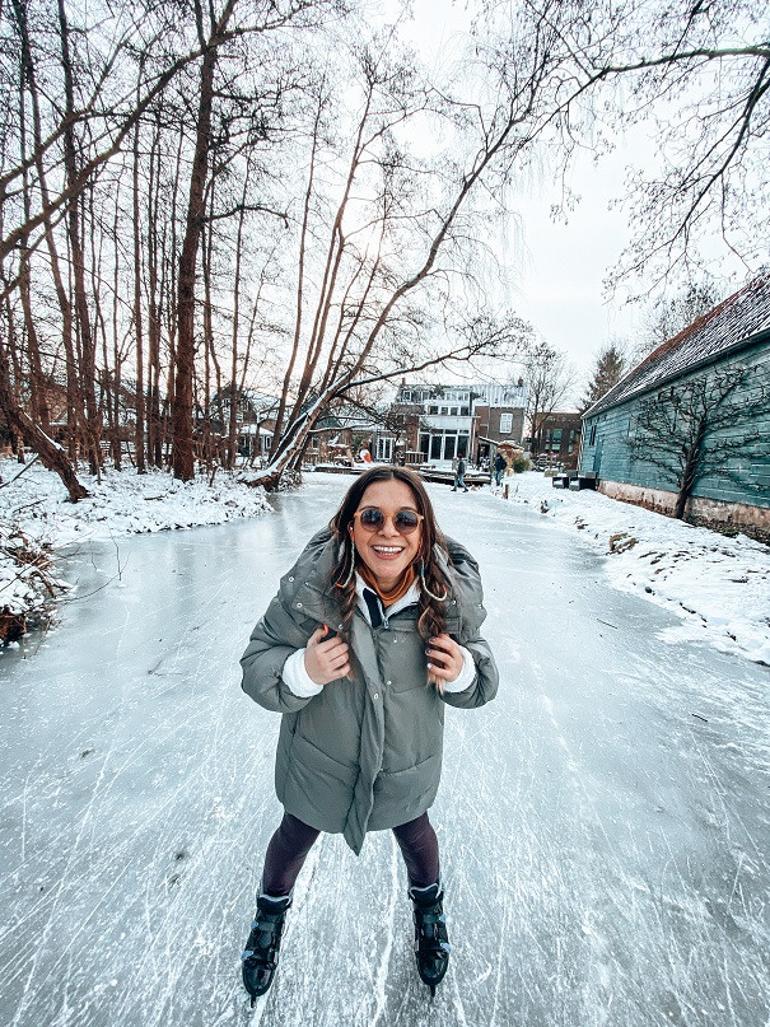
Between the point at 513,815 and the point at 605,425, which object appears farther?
the point at 605,425

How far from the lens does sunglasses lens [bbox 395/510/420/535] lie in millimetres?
1217

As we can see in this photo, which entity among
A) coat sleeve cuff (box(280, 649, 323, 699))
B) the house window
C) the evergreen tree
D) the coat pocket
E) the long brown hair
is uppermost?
the evergreen tree

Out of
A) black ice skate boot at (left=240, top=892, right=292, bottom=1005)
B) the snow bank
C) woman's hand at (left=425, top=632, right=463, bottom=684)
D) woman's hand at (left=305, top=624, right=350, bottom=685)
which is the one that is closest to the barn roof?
the snow bank

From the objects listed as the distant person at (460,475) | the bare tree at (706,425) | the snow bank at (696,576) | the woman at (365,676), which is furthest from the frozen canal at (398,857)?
the distant person at (460,475)

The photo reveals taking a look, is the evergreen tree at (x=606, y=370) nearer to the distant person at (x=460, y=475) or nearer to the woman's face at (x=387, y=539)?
the distant person at (x=460, y=475)

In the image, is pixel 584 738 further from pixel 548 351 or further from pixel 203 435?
pixel 203 435

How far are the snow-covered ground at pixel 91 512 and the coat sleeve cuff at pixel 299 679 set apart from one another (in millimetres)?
3220

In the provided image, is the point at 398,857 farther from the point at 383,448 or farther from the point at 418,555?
the point at 383,448

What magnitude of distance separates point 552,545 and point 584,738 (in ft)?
19.1

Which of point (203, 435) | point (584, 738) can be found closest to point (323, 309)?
point (203, 435)

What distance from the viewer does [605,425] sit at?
736 inches

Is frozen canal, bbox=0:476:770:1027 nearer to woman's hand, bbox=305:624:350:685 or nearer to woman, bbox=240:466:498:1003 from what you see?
woman, bbox=240:466:498:1003

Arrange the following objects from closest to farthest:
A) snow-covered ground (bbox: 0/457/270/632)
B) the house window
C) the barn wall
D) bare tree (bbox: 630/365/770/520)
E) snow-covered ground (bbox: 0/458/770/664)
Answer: snow-covered ground (bbox: 0/457/270/632)
snow-covered ground (bbox: 0/458/770/664)
the barn wall
bare tree (bbox: 630/365/770/520)
the house window

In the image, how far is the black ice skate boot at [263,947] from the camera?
1232 millimetres
